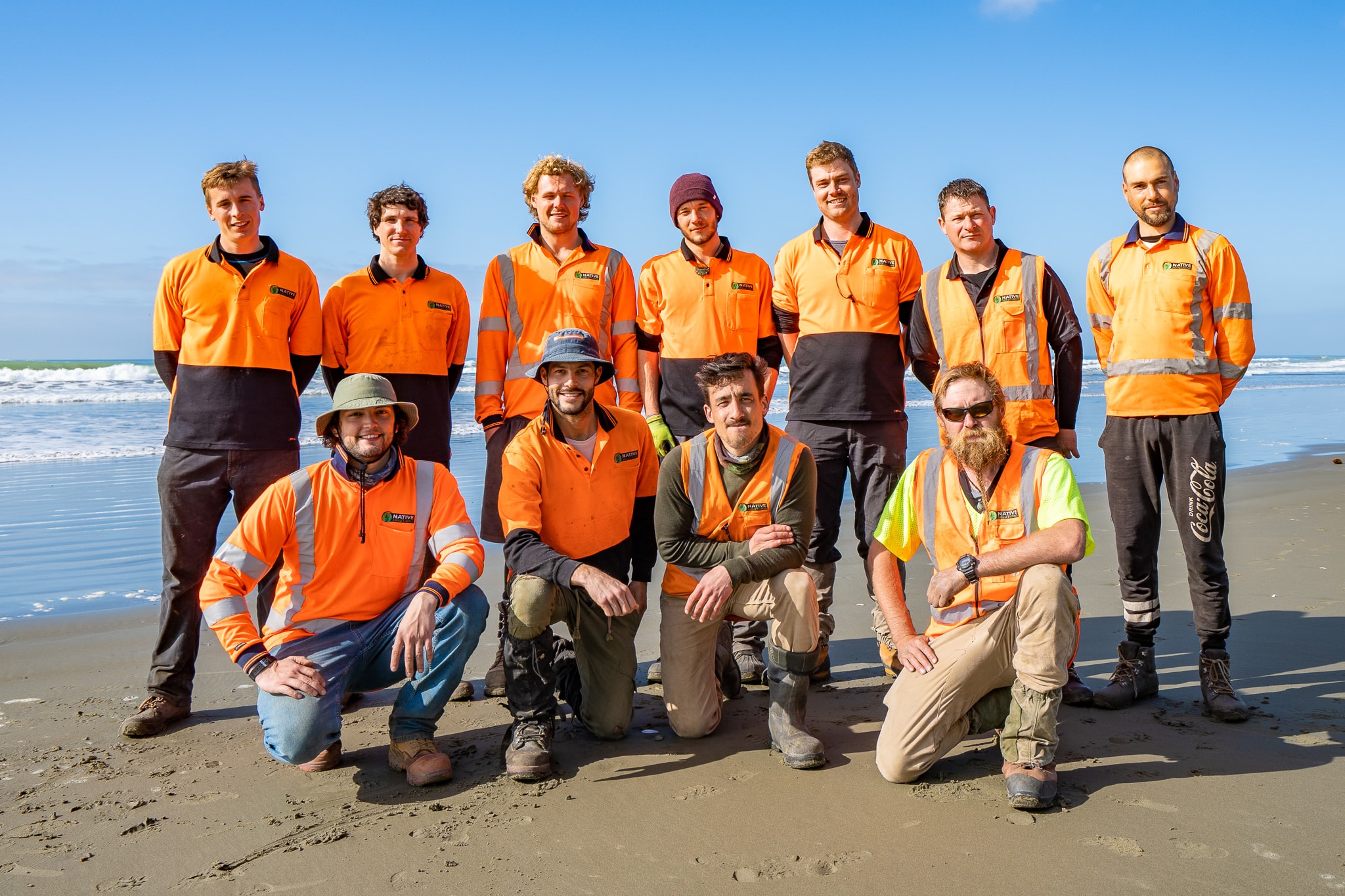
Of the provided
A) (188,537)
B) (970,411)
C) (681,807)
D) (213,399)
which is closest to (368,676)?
(188,537)

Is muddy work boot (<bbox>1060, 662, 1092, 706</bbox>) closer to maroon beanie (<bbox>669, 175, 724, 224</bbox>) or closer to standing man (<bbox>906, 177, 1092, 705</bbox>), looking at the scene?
standing man (<bbox>906, 177, 1092, 705</bbox>)

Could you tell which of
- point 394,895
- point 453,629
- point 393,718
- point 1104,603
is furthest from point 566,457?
point 1104,603

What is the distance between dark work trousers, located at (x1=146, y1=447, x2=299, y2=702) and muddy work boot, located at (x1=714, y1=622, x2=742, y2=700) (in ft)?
6.49

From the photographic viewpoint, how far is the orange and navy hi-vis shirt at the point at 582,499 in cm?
368

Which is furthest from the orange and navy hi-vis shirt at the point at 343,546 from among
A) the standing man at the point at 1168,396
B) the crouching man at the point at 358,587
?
the standing man at the point at 1168,396

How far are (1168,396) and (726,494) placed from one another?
79.0 inches

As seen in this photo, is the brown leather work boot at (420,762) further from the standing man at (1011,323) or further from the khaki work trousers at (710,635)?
the standing man at (1011,323)

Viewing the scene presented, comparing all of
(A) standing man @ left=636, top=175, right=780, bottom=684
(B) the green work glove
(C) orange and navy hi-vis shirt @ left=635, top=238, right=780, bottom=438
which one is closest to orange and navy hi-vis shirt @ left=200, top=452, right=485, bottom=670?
(B) the green work glove

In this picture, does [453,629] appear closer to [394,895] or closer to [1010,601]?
[394,895]

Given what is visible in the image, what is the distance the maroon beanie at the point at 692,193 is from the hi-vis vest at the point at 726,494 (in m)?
1.46

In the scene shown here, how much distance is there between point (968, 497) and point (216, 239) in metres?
3.44

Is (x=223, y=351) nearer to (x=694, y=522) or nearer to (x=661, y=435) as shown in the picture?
(x=661, y=435)

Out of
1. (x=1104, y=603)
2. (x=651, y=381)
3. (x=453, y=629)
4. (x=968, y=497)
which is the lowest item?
(x=1104, y=603)

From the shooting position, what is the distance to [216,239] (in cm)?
424
